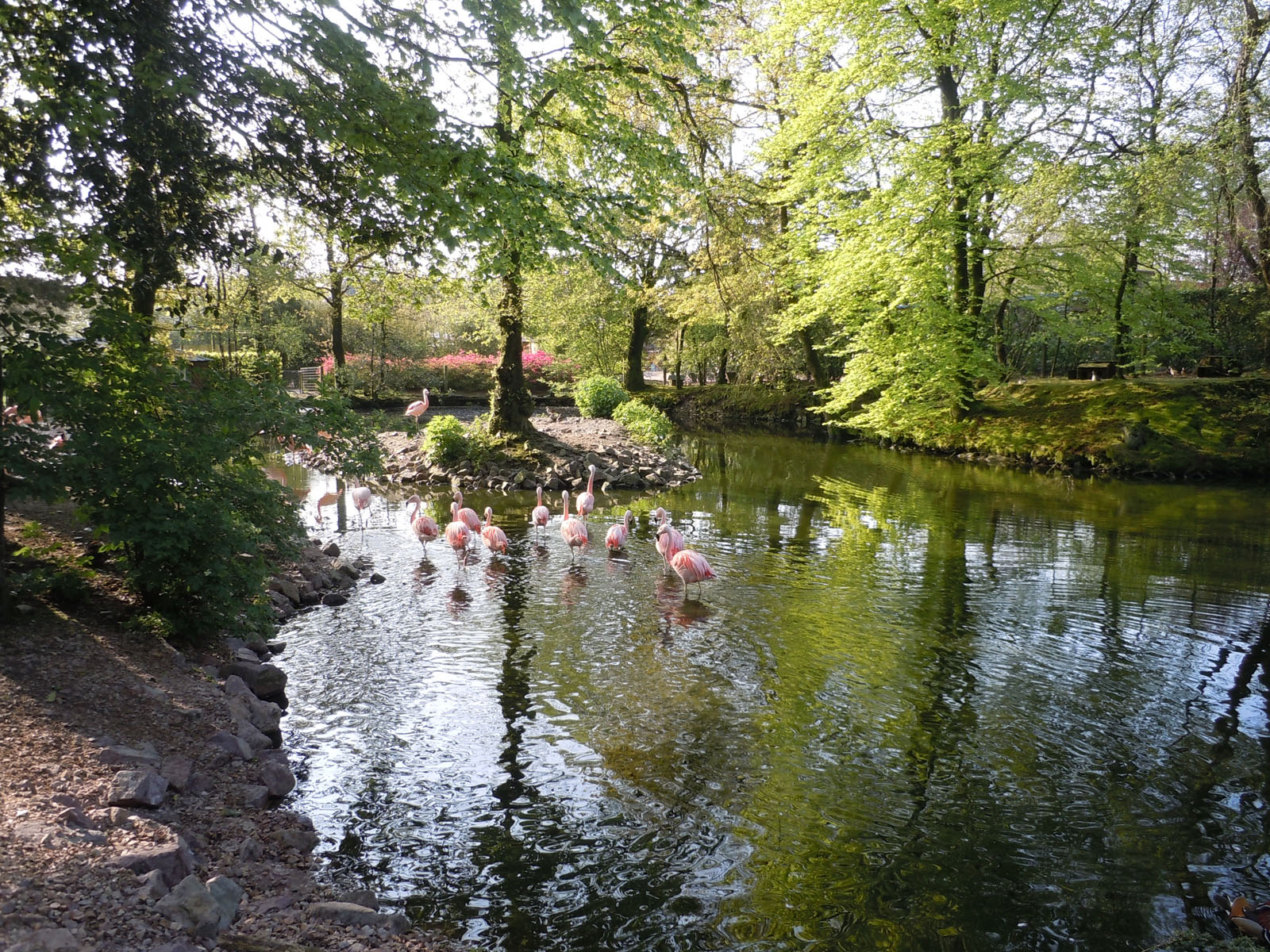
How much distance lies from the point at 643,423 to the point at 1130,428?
12887 mm

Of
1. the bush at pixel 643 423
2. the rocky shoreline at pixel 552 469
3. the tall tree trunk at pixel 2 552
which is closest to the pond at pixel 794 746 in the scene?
the tall tree trunk at pixel 2 552

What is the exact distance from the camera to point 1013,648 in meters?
7.97

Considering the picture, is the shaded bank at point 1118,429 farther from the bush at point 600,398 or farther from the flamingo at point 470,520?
the flamingo at point 470,520

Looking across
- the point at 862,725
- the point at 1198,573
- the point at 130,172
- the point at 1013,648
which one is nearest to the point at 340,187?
the point at 130,172

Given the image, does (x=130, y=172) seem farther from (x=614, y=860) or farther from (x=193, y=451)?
(x=614, y=860)

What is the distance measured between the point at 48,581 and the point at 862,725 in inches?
253

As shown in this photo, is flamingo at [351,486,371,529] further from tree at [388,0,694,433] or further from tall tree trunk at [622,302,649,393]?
tall tree trunk at [622,302,649,393]

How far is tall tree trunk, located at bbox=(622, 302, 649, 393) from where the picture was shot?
39938 millimetres

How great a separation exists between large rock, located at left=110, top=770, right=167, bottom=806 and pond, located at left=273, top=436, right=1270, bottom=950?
1019mm

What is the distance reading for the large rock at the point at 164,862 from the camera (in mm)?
3414

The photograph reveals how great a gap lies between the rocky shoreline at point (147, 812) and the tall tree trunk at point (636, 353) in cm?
3511

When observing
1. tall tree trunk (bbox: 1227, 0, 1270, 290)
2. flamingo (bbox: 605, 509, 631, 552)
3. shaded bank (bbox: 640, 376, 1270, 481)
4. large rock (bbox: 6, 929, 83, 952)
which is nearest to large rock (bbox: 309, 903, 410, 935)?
large rock (bbox: 6, 929, 83, 952)

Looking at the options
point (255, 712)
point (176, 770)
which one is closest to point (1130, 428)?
point (255, 712)

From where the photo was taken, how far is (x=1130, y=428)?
20.0 meters
